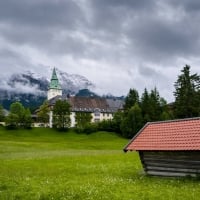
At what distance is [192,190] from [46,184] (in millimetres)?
8418

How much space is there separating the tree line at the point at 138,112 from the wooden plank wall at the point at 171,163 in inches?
3435

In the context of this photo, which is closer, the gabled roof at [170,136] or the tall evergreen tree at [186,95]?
the gabled roof at [170,136]

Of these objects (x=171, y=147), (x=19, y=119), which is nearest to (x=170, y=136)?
(x=171, y=147)

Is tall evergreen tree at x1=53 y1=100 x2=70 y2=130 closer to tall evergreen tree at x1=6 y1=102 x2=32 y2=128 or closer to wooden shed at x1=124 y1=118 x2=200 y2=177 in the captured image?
tall evergreen tree at x1=6 y1=102 x2=32 y2=128

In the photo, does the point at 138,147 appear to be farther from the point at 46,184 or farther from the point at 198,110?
the point at 198,110

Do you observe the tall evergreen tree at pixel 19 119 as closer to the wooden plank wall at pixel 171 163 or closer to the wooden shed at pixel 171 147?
the wooden shed at pixel 171 147

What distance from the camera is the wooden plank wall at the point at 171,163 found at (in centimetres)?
2777

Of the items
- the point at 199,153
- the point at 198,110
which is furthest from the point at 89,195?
the point at 198,110

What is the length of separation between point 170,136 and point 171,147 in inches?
71.5

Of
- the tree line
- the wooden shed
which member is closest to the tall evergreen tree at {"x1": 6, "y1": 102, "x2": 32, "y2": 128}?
the tree line

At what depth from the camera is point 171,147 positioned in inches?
1125

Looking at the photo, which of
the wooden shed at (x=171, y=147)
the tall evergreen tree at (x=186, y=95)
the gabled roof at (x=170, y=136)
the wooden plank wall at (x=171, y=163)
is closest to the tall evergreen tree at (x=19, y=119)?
the tall evergreen tree at (x=186, y=95)

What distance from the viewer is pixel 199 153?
89.2 ft

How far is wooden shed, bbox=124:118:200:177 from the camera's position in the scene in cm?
2781
